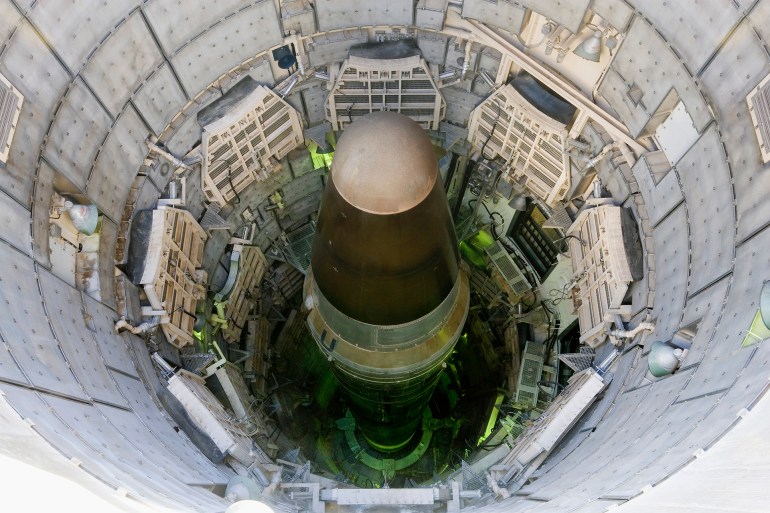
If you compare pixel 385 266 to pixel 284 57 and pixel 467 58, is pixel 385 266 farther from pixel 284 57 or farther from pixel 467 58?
pixel 284 57

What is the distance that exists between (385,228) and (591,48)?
4.64m

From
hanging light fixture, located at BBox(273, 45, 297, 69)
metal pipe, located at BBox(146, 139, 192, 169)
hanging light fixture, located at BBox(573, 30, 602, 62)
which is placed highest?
hanging light fixture, located at BBox(273, 45, 297, 69)

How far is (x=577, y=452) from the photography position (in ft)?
27.1

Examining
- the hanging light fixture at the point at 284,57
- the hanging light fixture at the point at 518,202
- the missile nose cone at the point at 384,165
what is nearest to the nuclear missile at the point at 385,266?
the missile nose cone at the point at 384,165

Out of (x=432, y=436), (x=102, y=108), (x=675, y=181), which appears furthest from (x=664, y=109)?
(x=432, y=436)

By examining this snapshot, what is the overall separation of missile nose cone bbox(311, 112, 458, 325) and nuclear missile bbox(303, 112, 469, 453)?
1 cm

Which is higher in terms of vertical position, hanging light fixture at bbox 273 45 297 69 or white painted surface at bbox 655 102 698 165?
hanging light fixture at bbox 273 45 297 69

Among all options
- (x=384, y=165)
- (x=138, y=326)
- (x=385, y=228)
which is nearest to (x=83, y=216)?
(x=138, y=326)

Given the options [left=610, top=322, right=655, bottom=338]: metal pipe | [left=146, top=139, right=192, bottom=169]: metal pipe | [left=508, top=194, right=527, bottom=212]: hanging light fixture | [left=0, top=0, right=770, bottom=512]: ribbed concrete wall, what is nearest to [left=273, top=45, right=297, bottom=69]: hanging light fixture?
[left=0, top=0, right=770, bottom=512]: ribbed concrete wall

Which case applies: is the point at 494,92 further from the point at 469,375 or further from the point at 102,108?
the point at 469,375

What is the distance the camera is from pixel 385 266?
24.0 ft

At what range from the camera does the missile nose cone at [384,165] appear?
6289mm

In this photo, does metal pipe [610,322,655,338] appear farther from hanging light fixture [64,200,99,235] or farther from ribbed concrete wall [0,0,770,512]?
hanging light fixture [64,200,99,235]

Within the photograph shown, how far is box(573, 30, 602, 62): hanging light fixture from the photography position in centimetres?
898
